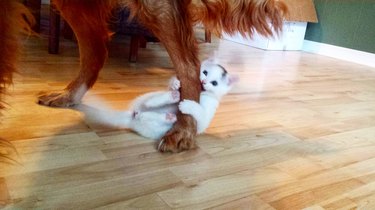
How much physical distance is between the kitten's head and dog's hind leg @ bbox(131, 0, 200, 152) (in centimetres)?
12

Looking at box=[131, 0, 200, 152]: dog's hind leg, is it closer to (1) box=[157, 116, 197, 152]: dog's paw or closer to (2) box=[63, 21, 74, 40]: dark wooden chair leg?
(1) box=[157, 116, 197, 152]: dog's paw

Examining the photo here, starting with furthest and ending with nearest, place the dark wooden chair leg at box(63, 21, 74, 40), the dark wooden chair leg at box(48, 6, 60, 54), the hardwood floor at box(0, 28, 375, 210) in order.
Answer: the dark wooden chair leg at box(63, 21, 74, 40) < the dark wooden chair leg at box(48, 6, 60, 54) < the hardwood floor at box(0, 28, 375, 210)

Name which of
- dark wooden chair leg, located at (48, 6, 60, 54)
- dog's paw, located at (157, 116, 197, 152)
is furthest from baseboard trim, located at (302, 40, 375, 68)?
dog's paw, located at (157, 116, 197, 152)

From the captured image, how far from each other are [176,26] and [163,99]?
26 cm

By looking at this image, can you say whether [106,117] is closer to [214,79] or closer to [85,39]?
[85,39]

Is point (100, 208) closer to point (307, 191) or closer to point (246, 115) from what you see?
point (307, 191)

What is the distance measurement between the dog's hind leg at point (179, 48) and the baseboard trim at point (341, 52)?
10.1 ft

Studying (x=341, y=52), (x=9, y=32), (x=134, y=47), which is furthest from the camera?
(x=341, y=52)

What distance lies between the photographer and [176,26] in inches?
42.9

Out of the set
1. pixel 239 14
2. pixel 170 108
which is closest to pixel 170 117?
pixel 170 108

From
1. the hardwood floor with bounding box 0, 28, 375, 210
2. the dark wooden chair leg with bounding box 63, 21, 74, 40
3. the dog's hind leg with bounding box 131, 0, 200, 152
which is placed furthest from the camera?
the dark wooden chair leg with bounding box 63, 21, 74, 40

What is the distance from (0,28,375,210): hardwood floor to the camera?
84cm

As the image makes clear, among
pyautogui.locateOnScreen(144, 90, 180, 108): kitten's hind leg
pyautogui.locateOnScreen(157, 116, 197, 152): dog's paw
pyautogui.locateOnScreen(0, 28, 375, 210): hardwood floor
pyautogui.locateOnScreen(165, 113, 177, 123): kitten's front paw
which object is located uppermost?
pyautogui.locateOnScreen(144, 90, 180, 108): kitten's hind leg

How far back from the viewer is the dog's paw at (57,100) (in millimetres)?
1356
